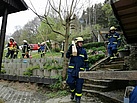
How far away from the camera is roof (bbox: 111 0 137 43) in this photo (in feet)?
14.8

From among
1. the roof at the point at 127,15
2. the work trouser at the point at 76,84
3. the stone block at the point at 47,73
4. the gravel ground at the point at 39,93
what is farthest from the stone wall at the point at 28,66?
the roof at the point at 127,15

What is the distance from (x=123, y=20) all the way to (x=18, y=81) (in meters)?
5.87

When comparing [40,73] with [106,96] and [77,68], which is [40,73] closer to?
[77,68]

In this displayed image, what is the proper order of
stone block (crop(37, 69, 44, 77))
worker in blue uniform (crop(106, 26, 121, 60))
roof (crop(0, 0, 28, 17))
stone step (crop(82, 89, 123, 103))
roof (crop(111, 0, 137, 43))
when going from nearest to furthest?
roof (crop(111, 0, 137, 43))
stone step (crop(82, 89, 123, 103))
roof (crop(0, 0, 28, 17))
stone block (crop(37, 69, 44, 77))
worker in blue uniform (crop(106, 26, 121, 60))

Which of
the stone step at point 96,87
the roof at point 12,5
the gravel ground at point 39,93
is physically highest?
the roof at point 12,5

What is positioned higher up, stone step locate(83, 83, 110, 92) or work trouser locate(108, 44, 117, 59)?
work trouser locate(108, 44, 117, 59)

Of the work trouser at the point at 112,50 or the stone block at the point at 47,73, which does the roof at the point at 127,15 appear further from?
the stone block at the point at 47,73

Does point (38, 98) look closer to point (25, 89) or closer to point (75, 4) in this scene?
point (25, 89)

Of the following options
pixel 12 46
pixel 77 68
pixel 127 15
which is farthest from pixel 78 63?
pixel 12 46

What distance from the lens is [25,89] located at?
26.7 feet

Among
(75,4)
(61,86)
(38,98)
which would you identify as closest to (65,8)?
(75,4)

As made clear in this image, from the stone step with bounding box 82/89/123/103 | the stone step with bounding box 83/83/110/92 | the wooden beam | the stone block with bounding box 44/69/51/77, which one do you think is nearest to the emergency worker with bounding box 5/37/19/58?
the stone block with bounding box 44/69/51/77

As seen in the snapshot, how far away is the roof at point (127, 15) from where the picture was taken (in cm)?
450

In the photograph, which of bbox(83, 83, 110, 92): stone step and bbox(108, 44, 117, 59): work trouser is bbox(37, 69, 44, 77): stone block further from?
bbox(108, 44, 117, 59): work trouser
